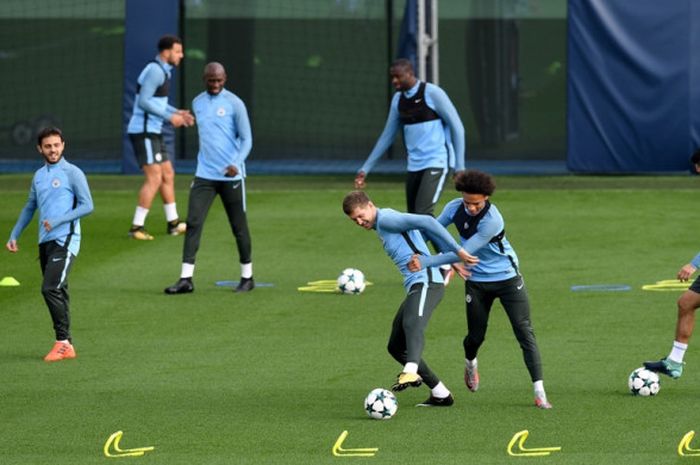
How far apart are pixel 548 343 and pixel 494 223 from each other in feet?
9.77

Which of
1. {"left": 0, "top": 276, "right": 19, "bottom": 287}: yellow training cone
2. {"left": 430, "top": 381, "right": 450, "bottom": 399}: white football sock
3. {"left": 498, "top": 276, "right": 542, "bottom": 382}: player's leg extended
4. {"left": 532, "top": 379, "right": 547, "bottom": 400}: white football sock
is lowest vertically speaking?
{"left": 0, "top": 276, "right": 19, "bottom": 287}: yellow training cone

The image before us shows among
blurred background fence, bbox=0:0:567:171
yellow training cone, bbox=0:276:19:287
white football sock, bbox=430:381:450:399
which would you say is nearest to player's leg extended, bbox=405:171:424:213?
yellow training cone, bbox=0:276:19:287

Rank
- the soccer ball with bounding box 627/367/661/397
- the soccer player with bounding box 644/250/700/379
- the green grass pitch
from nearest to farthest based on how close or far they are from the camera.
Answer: the green grass pitch
the soccer ball with bounding box 627/367/661/397
the soccer player with bounding box 644/250/700/379

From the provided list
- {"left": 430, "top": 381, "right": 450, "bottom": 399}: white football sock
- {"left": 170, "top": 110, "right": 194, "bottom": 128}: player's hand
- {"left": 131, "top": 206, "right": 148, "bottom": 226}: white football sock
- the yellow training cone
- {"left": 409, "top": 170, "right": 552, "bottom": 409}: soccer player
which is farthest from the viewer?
{"left": 131, "top": 206, "right": 148, "bottom": 226}: white football sock

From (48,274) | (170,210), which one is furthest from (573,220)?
(48,274)

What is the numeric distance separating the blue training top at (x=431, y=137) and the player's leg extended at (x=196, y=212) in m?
1.71

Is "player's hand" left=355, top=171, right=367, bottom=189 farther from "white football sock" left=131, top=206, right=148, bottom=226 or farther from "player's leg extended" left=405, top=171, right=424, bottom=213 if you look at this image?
"white football sock" left=131, top=206, right=148, bottom=226

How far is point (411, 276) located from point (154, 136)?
9649mm

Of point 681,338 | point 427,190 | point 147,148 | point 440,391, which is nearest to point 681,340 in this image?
point 681,338

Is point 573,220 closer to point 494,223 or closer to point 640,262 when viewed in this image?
point 640,262

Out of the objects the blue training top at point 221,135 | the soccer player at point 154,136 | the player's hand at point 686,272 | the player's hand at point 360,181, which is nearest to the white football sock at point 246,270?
the blue training top at point 221,135

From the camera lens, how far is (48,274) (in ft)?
45.1

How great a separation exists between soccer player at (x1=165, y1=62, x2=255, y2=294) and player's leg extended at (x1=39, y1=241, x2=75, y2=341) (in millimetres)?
3324

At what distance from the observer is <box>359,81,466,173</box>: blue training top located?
16.7 m
